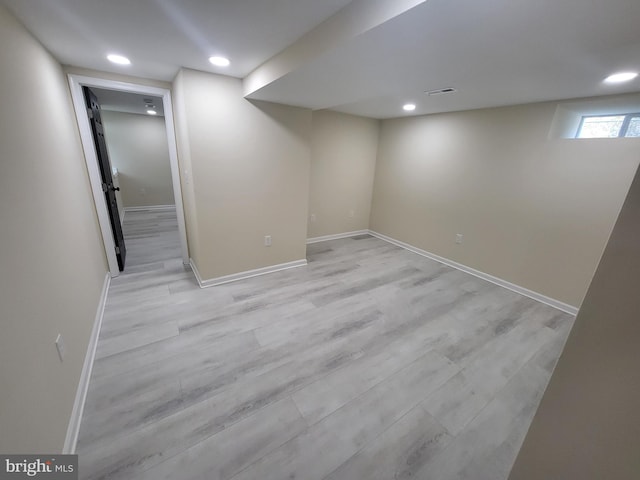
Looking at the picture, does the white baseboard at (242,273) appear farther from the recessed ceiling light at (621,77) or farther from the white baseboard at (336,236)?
the recessed ceiling light at (621,77)

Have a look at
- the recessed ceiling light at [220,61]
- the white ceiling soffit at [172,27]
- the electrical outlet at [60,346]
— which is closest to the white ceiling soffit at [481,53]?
the white ceiling soffit at [172,27]

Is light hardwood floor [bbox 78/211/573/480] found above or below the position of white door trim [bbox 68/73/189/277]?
below

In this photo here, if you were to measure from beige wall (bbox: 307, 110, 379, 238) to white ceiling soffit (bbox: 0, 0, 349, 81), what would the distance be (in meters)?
2.09

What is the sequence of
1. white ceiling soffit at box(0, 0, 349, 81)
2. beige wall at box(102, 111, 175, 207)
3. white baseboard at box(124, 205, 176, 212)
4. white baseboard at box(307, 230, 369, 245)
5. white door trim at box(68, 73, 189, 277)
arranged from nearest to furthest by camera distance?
white ceiling soffit at box(0, 0, 349, 81), white door trim at box(68, 73, 189, 277), white baseboard at box(307, 230, 369, 245), beige wall at box(102, 111, 175, 207), white baseboard at box(124, 205, 176, 212)

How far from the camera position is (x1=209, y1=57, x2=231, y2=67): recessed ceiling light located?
199 centimetres

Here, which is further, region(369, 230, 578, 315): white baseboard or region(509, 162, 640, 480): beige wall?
region(369, 230, 578, 315): white baseboard

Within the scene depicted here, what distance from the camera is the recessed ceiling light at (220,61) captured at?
6.51 feet

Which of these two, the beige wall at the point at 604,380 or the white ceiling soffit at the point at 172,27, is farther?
the white ceiling soffit at the point at 172,27

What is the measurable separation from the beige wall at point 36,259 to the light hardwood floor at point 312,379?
1.14ft

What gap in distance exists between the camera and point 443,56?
138 cm

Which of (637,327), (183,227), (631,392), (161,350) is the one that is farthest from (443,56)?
(183,227)

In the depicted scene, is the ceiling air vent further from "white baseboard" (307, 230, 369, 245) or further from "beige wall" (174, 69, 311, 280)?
"white baseboard" (307, 230, 369, 245)

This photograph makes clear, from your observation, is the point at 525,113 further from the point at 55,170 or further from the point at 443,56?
the point at 55,170

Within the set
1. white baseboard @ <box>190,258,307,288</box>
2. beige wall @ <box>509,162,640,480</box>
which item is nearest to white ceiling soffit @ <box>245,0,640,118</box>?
beige wall @ <box>509,162,640,480</box>
